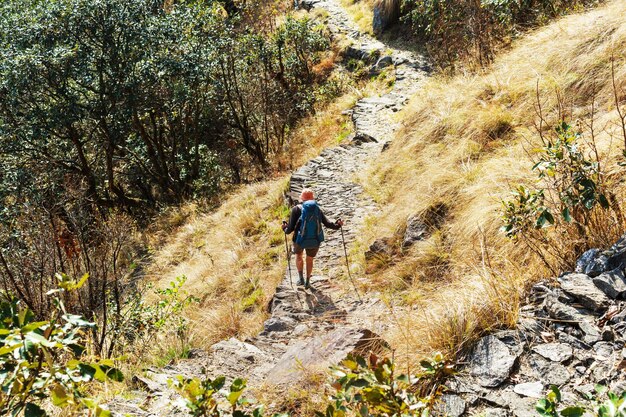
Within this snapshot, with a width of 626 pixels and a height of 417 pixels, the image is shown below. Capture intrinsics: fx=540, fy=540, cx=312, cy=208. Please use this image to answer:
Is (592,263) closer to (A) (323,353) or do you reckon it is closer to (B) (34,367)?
(A) (323,353)

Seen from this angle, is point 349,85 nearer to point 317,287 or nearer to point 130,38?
point 130,38

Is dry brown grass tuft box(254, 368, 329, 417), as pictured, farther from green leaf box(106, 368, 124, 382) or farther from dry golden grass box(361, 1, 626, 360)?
green leaf box(106, 368, 124, 382)

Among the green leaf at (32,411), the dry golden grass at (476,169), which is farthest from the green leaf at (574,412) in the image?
the green leaf at (32,411)

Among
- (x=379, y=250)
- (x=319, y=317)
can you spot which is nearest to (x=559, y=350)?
(x=319, y=317)

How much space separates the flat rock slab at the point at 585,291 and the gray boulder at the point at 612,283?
3 cm

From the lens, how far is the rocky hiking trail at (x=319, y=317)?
14.7ft

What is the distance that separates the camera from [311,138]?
1667cm

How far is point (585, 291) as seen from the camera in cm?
379

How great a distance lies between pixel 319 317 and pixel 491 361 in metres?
3.48

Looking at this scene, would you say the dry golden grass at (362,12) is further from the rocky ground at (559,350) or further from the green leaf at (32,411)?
the green leaf at (32,411)

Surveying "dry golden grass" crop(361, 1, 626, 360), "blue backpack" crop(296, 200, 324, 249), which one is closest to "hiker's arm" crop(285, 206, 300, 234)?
"blue backpack" crop(296, 200, 324, 249)

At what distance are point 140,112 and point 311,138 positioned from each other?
17.0ft

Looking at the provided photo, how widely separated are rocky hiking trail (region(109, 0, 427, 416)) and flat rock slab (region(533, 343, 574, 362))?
1423mm

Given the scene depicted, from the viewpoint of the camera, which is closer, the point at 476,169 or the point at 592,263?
the point at 592,263
